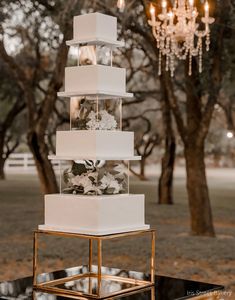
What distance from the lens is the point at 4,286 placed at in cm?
665

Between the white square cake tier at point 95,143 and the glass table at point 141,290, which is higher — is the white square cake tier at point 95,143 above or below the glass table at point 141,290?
above

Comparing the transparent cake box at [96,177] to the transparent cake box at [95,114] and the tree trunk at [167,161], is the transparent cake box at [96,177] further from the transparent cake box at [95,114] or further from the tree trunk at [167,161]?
the tree trunk at [167,161]

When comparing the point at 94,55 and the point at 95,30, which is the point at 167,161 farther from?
the point at 95,30

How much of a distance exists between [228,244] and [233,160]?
121 feet

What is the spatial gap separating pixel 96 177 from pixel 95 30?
1357 mm

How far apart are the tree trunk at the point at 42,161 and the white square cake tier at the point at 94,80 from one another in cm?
996

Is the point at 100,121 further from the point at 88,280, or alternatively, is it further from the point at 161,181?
the point at 161,181

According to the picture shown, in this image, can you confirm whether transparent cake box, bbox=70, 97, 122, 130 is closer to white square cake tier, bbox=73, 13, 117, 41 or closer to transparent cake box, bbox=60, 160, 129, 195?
transparent cake box, bbox=60, 160, 129, 195

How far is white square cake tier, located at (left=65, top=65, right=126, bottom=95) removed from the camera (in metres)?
6.36

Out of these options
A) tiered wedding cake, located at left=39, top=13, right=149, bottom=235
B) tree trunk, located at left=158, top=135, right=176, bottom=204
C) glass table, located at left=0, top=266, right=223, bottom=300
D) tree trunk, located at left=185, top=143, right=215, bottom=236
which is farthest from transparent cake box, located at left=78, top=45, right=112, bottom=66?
tree trunk, located at left=158, top=135, right=176, bottom=204

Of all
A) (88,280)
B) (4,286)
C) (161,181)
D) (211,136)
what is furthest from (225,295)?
(211,136)

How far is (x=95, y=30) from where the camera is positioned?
6414mm

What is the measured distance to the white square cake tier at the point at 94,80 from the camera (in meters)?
6.36

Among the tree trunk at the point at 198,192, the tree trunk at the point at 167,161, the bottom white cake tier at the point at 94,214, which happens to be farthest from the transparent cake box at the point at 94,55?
the tree trunk at the point at 167,161
